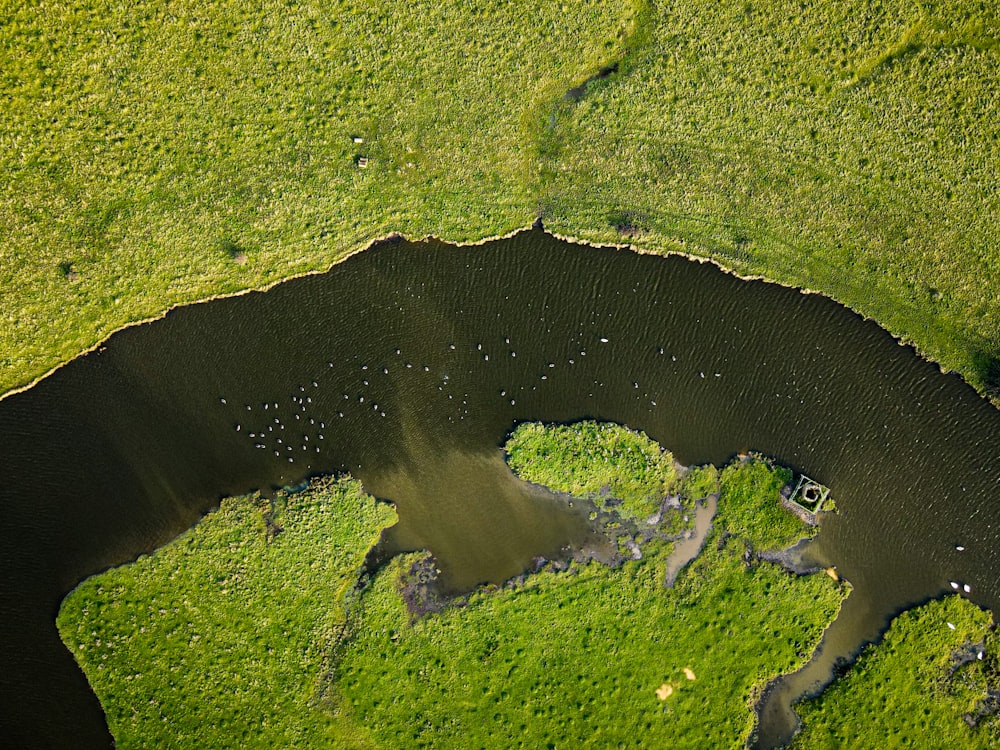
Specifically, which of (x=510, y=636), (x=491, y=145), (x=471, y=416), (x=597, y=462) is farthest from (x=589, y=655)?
(x=491, y=145)

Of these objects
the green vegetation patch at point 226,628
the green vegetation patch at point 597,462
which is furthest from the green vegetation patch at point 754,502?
the green vegetation patch at point 226,628

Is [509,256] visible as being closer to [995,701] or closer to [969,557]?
[969,557]

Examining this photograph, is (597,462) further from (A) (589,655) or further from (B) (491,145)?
(B) (491,145)

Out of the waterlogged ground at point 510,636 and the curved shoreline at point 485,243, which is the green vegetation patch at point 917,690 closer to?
the waterlogged ground at point 510,636

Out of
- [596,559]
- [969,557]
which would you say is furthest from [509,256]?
[969,557]

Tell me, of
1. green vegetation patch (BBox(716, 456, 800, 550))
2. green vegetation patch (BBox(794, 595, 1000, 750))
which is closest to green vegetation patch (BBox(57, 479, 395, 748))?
green vegetation patch (BBox(716, 456, 800, 550))

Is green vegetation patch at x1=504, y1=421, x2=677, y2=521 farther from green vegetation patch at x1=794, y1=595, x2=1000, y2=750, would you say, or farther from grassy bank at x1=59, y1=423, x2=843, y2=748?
green vegetation patch at x1=794, y1=595, x2=1000, y2=750
